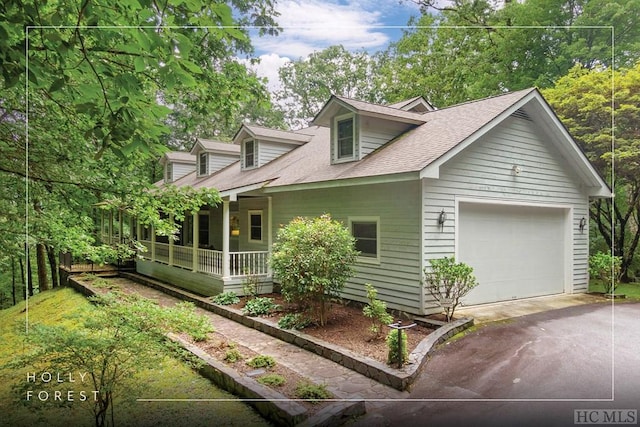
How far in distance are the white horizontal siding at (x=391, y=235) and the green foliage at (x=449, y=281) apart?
29cm

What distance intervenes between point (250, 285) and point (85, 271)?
28.1 ft

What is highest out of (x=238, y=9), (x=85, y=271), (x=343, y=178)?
(x=238, y=9)

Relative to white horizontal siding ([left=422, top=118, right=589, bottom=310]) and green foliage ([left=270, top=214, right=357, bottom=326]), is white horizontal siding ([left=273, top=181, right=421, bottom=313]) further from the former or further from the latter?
green foliage ([left=270, top=214, right=357, bottom=326])

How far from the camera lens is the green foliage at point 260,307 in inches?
284

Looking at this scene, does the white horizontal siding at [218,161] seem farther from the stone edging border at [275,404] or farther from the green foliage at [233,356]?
the stone edging border at [275,404]

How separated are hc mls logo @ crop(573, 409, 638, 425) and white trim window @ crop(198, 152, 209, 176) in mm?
13386

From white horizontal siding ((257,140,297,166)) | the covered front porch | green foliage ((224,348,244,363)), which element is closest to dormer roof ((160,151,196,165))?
the covered front porch

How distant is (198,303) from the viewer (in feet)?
28.6

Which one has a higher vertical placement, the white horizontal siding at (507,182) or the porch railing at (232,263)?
the white horizontal siding at (507,182)

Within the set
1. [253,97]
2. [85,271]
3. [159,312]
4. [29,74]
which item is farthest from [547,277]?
[85,271]

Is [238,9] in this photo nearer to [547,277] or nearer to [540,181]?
[540,181]

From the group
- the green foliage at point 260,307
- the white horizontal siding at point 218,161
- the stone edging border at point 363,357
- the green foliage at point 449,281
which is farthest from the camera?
the white horizontal siding at point 218,161

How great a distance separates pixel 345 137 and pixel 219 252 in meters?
4.26

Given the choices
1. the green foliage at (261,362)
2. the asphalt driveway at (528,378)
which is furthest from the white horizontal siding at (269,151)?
the asphalt driveway at (528,378)
